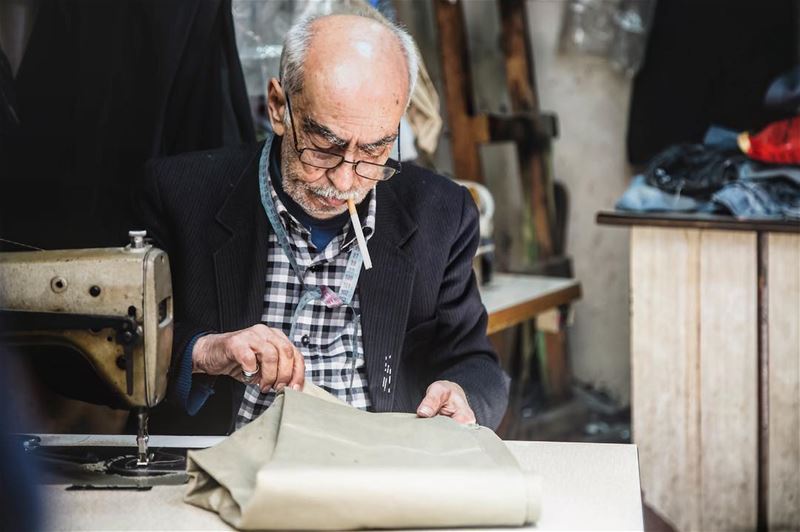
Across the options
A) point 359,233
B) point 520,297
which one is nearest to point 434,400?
point 359,233

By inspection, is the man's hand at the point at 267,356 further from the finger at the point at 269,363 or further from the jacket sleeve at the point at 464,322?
the jacket sleeve at the point at 464,322

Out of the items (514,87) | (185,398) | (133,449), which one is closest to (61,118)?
Result: (185,398)

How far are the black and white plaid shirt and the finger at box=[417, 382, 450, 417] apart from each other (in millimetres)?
416

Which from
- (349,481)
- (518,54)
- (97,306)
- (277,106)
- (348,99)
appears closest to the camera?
(349,481)

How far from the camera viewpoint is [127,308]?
1.51 metres

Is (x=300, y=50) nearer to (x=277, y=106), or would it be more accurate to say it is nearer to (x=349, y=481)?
(x=277, y=106)

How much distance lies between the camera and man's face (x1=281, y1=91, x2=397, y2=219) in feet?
6.06

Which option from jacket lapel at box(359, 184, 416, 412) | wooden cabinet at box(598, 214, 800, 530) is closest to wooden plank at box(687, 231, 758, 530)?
wooden cabinet at box(598, 214, 800, 530)

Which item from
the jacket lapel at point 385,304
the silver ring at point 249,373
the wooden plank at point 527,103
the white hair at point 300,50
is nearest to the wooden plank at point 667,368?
the wooden plank at point 527,103

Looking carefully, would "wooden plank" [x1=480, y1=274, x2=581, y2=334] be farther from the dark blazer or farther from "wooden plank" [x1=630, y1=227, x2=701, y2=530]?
the dark blazer

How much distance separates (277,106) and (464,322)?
0.57 m

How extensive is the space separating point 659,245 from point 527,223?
1081mm

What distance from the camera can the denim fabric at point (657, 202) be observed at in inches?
127

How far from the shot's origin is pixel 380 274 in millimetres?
2045
